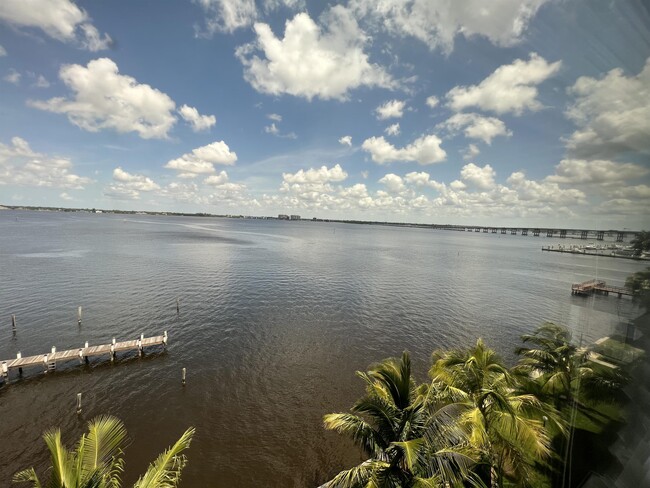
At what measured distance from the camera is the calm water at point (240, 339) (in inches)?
689

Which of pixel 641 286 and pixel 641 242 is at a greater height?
pixel 641 242

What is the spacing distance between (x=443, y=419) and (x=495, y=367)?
482cm

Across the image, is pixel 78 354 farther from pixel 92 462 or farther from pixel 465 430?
pixel 465 430

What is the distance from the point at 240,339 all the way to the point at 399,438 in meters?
25.3

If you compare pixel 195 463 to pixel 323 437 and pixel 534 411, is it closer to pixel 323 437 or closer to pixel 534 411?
pixel 323 437

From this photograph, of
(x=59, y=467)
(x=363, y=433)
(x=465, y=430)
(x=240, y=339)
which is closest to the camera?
(x=59, y=467)

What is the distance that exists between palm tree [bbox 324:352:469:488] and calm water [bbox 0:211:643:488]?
4.80 metres

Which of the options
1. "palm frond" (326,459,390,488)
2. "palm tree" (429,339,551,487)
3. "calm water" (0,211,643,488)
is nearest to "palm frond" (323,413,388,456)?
"palm frond" (326,459,390,488)

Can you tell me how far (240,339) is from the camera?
31.6 m

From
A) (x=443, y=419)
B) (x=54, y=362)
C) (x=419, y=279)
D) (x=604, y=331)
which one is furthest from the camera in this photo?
(x=419, y=279)

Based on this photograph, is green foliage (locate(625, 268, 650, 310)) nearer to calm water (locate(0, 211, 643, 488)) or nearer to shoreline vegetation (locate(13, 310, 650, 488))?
shoreline vegetation (locate(13, 310, 650, 488))

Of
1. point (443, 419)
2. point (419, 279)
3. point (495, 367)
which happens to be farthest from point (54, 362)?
point (419, 279)

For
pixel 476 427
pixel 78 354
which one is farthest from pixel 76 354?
pixel 476 427

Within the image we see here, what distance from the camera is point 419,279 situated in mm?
64688
